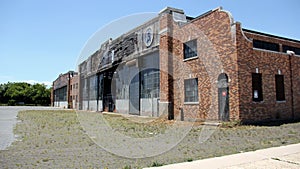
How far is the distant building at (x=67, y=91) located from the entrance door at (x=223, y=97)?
38270mm

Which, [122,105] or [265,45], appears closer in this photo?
[265,45]

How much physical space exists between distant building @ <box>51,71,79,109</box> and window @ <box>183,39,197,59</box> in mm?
35073

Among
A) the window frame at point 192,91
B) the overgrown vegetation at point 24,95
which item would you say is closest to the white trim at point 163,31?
the window frame at point 192,91

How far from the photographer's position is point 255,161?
21.2 ft

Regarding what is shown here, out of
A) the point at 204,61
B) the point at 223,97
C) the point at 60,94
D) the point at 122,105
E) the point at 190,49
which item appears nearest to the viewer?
the point at 223,97

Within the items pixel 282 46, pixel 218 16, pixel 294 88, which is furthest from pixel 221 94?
pixel 282 46

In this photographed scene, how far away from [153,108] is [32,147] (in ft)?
45.8

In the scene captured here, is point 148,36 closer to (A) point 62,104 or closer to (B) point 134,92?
(B) point 134,92

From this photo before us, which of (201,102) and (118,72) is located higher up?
(118,72)

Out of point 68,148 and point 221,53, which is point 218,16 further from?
point 68,148

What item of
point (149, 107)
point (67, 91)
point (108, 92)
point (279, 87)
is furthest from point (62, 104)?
point (279, 87)

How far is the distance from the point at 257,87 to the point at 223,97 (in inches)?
91.6

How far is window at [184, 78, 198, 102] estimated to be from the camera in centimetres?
1791

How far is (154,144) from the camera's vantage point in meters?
9.25
